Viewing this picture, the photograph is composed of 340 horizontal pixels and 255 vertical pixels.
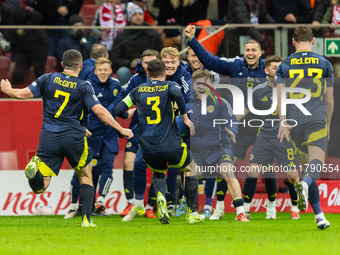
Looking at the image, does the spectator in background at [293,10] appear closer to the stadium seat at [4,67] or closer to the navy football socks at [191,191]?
the stadium seat at [4,67]

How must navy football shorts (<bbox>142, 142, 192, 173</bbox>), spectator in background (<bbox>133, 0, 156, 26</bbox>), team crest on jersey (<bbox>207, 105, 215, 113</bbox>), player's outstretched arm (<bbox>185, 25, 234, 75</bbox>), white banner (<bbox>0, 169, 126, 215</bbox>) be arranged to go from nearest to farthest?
1. navy football shorts (<bbox>142, 142, 192, 173</bbox>)
2. player's outstretched arm (<bbox>185, 25, 234, 75</bbox>)
3. team crest on jersey (<bbox>207, 105, 215, 113</bbox>)
4. white banner (<bbox>0, 169, 126, 215</bbox>)
5. spectator in background (<bbox>133, 0, 156, 26</bbox>)

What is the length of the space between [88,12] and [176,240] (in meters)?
8.00

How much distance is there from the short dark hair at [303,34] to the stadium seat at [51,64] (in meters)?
5.09

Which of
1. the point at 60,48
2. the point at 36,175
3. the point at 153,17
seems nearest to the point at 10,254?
the point at 36,175

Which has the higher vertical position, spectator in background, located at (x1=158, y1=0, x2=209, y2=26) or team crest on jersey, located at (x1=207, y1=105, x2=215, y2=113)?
spectator in background, located at (x1=158, y1=0, x2=209, y2=26)

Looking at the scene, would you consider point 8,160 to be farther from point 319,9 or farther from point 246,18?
point 319,9

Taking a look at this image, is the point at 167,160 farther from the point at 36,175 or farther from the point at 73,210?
the point at 73,210

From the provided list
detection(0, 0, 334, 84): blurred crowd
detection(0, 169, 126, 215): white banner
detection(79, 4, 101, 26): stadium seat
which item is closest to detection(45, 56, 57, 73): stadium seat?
detection(0, 0, 334, 84): blurred crowd

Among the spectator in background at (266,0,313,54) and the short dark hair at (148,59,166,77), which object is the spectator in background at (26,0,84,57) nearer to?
the spectator in background at (266,0,313,54)

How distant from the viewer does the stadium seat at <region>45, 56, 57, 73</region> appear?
1006cm

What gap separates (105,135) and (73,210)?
4.32ft

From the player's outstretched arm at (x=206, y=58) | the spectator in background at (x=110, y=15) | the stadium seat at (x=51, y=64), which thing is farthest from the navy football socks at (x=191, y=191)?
the spectator in background at (x=110, y=15)

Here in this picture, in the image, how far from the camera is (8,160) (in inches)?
401

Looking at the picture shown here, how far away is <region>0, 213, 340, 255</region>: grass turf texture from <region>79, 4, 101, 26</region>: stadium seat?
585 cm
